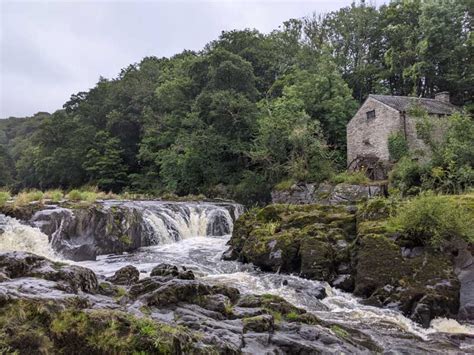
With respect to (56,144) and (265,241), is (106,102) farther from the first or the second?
(265,241)

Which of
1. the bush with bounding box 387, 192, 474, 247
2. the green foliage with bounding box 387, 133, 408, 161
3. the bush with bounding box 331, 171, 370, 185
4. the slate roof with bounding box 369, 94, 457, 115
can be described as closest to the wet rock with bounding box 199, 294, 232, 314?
the bush with bounding box 387, 192, 474, 247

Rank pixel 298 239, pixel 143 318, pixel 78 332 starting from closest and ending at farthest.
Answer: pixel 78 332
pixel 143 318
pixel 298 239

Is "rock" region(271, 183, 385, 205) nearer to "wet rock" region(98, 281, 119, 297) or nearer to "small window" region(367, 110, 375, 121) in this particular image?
"small window" region(367, 110, 375, 121)

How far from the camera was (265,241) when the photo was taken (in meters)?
13.2

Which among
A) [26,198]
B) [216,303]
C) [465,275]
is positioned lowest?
[465,275]

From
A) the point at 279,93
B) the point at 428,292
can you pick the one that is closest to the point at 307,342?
the point at 428,292

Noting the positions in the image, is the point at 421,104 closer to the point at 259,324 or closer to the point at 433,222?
the point at 433,222

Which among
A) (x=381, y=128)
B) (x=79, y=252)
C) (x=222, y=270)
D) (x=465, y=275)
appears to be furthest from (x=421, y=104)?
(x=79, y=252)

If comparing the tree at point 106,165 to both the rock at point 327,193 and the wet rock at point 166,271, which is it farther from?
the wet rock at point 166,271

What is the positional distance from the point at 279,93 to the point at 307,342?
3261 centimetres

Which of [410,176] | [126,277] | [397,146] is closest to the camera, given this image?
[126,277]

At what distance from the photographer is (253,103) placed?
101 feet

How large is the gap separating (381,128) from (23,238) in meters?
22.2

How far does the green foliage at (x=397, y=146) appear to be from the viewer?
25.7 m
